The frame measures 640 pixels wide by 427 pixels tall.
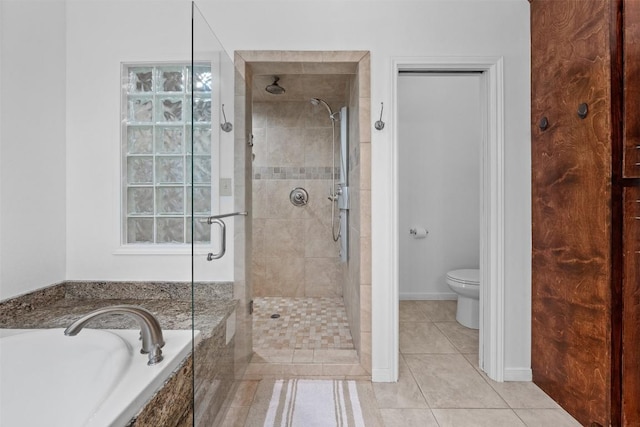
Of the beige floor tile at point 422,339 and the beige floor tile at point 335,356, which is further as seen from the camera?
the beige floor tile at point 422,339

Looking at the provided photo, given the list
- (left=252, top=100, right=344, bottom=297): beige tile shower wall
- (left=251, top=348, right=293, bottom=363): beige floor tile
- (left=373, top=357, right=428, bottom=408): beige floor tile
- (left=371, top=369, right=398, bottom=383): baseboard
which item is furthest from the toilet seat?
(left=251, top=348, right=293, bottom=363): beige floor tile

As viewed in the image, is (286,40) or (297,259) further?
(297,259)

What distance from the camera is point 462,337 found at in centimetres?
230

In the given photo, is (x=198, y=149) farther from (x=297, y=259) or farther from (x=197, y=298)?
(x=297, y=259)

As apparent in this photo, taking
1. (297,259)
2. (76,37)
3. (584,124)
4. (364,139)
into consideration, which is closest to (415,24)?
(364,139)

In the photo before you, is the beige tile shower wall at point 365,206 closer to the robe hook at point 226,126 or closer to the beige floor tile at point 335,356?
the beige floor tile at point 335,356

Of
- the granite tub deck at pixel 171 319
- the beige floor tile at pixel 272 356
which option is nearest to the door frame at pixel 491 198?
the beige floor tile at pixel 272 356

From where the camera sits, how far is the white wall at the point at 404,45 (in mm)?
1779

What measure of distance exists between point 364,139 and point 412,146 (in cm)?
160

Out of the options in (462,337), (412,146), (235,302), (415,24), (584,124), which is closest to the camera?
(584,124)

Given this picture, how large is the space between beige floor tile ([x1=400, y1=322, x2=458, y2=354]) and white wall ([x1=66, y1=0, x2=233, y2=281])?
1.66 meters

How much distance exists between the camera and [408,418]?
58.5 inches

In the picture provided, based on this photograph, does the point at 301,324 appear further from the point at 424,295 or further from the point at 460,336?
the point at 424,295

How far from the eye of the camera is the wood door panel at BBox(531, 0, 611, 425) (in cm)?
133
